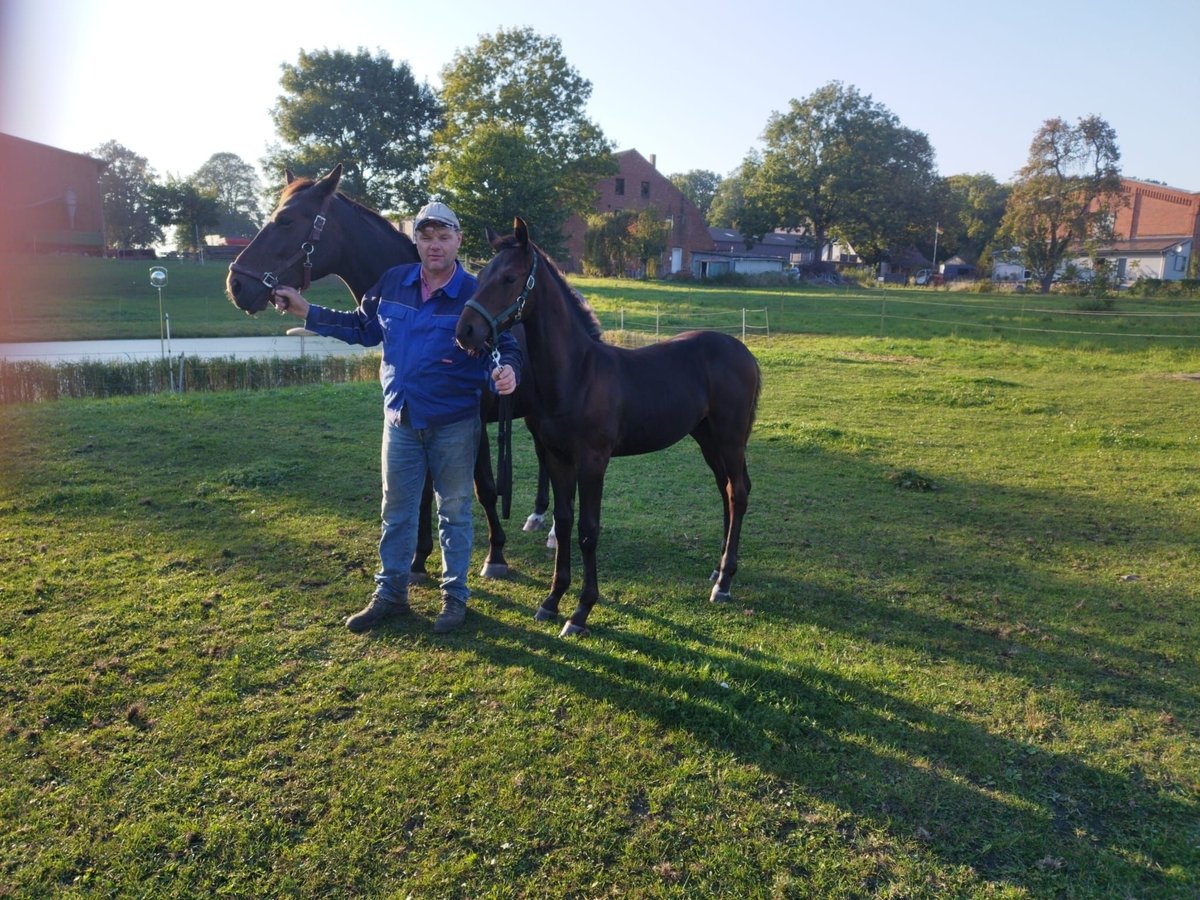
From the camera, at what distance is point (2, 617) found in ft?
14.9

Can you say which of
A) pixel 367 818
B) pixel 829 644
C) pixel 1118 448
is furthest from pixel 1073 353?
pixel 367 818

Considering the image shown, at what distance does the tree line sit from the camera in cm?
4234

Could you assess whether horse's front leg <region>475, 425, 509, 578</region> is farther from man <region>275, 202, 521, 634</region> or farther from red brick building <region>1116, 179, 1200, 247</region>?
red brick building <region>1116, 179, 1200, 247</region>

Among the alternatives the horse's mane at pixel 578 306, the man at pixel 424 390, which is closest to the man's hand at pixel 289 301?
the man at pixel 424 390

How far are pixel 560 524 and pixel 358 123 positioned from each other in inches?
2112

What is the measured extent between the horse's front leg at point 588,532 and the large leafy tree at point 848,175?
62.0 metres

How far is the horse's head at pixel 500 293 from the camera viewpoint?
391cm

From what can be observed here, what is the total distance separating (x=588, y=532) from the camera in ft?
15.5

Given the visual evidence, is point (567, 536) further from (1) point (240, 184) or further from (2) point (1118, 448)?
(1) point (240, 184)

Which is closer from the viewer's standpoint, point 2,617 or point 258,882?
point 258,882

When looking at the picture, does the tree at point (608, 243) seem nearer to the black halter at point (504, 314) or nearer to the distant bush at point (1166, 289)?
the distant bush at point (1166, 289)

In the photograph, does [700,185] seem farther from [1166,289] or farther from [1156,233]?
[1166,289]

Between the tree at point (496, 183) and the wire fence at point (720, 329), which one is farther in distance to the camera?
the tree at point (496, 183)

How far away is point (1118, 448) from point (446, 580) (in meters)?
9.54
